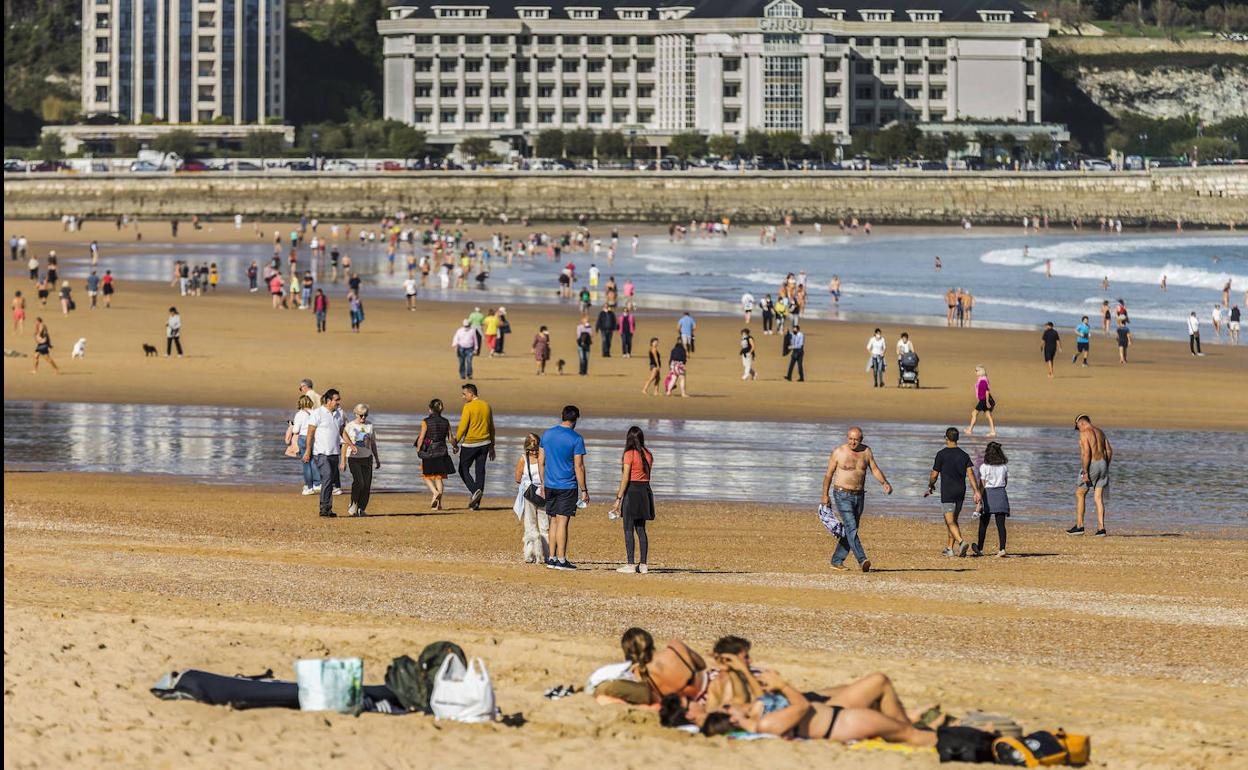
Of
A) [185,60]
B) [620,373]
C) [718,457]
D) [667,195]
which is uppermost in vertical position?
[185,60]

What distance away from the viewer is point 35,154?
149250 millimetres

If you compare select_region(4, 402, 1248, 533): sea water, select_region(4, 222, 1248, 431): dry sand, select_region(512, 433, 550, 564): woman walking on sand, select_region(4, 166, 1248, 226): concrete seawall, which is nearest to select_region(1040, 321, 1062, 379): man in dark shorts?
select_region(4, 222, 1248, 431): dry sand

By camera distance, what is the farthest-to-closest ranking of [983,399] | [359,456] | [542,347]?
1. [542,347]
2. [983,399]
3. [359,456]

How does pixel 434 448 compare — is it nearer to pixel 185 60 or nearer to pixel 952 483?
→ pixel 952 483

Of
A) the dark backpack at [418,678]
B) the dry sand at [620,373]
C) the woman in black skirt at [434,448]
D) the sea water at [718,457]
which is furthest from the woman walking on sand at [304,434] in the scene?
the dark backpack at [418,678]

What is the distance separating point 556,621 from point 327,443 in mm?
6365

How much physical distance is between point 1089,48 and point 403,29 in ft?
224

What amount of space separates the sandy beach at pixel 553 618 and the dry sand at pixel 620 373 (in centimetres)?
643

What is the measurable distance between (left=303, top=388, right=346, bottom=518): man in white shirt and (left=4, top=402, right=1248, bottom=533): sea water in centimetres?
90

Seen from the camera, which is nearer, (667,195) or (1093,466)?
(1093,466)

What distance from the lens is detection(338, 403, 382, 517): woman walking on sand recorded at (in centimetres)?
1980

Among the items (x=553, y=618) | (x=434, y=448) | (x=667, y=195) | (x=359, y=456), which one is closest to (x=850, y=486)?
(x=553, y=618)

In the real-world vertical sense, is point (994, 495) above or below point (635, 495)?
below

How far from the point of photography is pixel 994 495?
1814 centimetres
